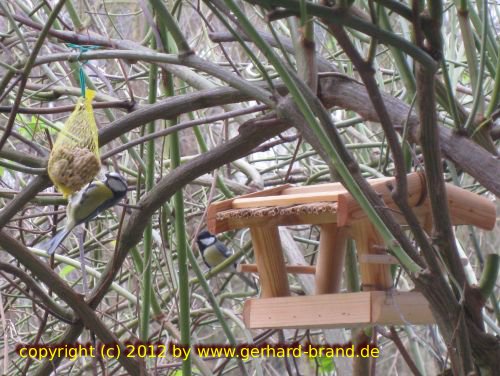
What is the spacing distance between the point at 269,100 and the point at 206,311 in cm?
126

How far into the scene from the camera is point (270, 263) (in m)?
1.43

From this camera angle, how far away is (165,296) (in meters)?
2.69

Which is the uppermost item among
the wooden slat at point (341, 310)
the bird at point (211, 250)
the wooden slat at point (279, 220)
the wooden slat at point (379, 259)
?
the bird at point (211, 250)

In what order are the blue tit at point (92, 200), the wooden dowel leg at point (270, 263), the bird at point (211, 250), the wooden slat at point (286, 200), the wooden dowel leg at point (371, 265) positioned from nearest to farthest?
the wooden slat at point (286, 200) → the wooden dowel leg at point (371, 265) → the wooden dowel leg at point (270, 263) → the blue tit at point (92, 200) → the bird at point (211, 250)

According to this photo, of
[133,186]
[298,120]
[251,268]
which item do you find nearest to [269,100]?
[298,120]

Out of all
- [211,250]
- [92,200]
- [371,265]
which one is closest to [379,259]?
[371,265]

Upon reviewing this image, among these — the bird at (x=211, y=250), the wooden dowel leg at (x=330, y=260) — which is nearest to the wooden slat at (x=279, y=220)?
the wooden dowel leg at (x=330, y=260)

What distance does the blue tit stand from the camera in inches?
60.2

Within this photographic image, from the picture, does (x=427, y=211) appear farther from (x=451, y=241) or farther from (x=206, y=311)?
(x=206, y=311)

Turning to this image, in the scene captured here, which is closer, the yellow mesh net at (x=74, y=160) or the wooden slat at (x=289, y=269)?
the yellow mesh net at (x=74, y=160)

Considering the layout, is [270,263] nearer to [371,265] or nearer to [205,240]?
[371,265]

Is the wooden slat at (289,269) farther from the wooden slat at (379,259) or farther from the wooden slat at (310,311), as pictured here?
the wooden slat at (379,259)

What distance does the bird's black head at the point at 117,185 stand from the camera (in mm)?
1538

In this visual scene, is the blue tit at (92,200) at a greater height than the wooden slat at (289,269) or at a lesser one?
greater
